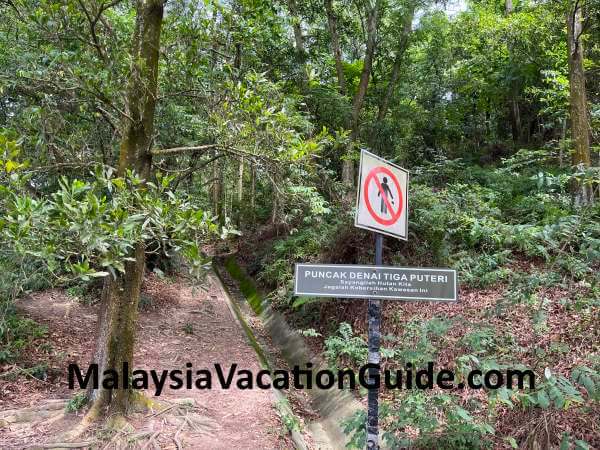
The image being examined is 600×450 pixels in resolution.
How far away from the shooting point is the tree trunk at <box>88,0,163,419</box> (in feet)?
15.9

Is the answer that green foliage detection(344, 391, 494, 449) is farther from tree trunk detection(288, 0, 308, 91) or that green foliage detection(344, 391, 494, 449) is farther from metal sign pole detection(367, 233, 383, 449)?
tree trunk detection(288, 0, 308, 91)

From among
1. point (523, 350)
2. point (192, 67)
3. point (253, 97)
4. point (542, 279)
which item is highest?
point (192, 67)

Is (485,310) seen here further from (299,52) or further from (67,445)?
(299,52)

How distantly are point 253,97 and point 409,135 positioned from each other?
10466 millimetres

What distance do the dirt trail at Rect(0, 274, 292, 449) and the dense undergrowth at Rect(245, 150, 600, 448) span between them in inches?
55.5

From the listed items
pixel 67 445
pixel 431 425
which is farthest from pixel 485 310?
pixel 67 445

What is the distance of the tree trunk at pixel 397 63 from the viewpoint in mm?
14741

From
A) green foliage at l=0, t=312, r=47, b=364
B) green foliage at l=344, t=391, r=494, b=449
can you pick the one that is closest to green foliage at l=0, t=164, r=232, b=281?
green foliage at l=344, t=391, r=494, b=449

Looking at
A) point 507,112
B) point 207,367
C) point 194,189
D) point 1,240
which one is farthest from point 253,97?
point 507,112

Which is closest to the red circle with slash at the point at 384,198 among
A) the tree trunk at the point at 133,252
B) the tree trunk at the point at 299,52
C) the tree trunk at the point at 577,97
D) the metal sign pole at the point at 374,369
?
the metal sign pole at the point at 374,369

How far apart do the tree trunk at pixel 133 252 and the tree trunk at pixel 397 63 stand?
35.3 feet

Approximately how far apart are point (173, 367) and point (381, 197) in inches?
206

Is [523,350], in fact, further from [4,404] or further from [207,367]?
[4,404]

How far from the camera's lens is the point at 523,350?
4.87 metres
